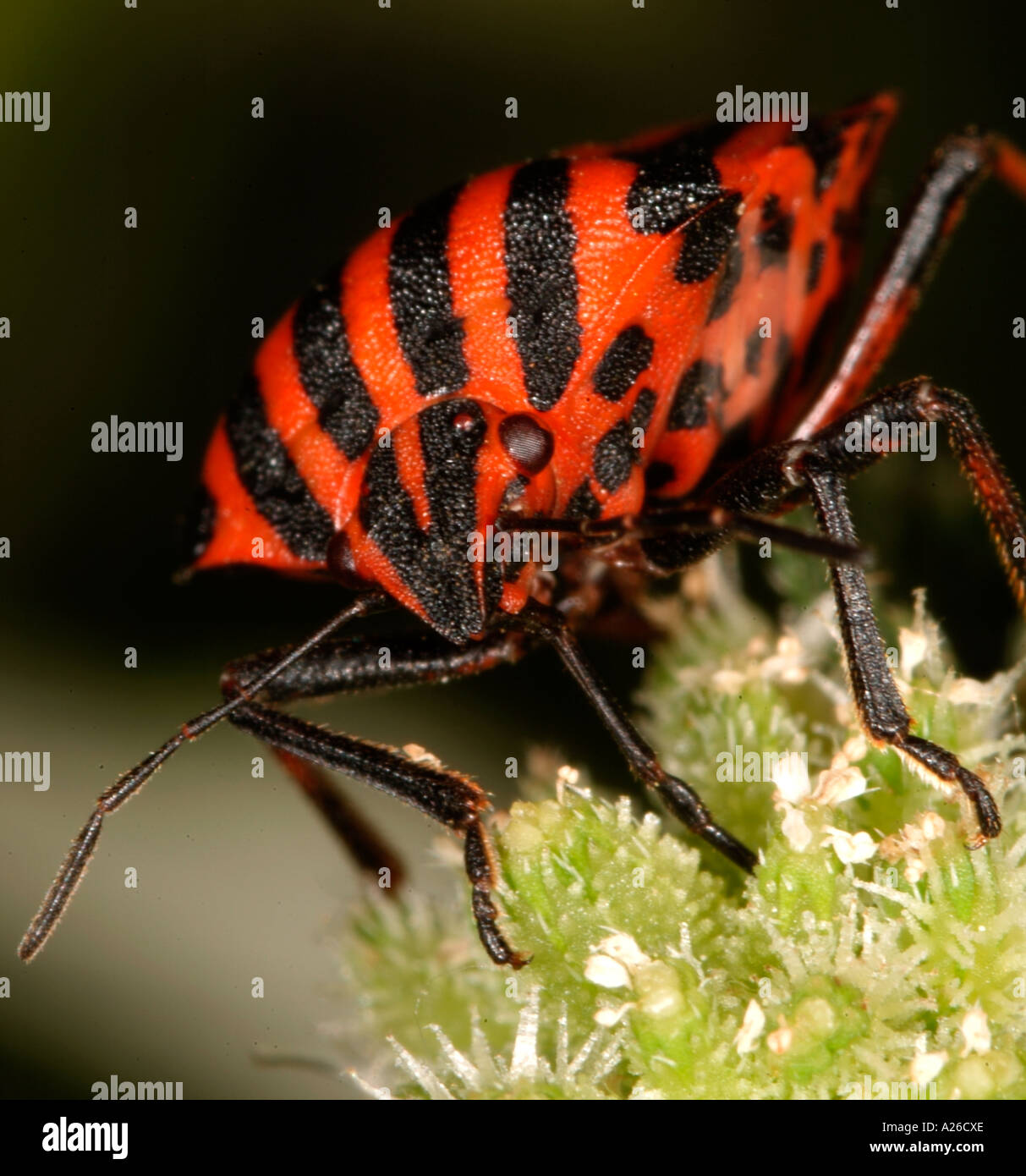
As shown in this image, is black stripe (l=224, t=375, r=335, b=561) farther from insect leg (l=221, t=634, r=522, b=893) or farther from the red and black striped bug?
insect leg (l=221, t=634, r=522, b=893)

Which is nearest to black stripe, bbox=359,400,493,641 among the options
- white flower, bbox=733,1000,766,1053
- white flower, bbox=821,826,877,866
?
white flower, bbox=821,826,877,866

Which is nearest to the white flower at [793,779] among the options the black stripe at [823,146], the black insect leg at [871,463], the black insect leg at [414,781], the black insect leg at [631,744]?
the black insect leg at [631,744]

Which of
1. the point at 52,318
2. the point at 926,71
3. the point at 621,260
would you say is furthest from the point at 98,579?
the point at 926,71

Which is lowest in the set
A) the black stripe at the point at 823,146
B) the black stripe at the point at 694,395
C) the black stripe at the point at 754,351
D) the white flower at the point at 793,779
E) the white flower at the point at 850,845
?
the white flower at the point at 850,845

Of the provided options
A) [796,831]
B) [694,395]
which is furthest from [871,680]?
[694,395]

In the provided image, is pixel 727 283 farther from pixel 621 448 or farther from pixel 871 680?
pixel 871 680

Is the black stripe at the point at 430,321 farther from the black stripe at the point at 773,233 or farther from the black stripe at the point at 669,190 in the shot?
the black stripe at the point at 773,233
